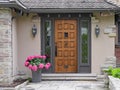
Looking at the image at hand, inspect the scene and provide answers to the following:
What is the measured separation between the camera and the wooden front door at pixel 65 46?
13.0 meters

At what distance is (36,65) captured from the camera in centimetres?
1161

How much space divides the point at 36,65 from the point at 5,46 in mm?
1584

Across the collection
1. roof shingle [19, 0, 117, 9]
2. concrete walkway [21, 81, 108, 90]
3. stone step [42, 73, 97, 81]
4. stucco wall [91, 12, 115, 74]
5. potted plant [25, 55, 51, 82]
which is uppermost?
roof shingle [19, 0, 117, 9]

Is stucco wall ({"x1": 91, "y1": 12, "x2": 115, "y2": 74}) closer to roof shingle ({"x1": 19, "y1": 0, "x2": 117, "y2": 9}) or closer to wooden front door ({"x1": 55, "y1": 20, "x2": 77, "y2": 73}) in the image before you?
roof shingle ({"x1": 19, "y1": 0, "x2": 117, "y2": 9})

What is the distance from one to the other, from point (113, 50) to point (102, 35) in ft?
2.47

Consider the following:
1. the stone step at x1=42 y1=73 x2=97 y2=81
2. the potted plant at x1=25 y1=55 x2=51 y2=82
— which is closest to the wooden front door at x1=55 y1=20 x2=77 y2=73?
the stone step at x1=42 y1=73 x2=97 y2=81

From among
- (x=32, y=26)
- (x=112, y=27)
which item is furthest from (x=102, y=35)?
(x=32, y=26)

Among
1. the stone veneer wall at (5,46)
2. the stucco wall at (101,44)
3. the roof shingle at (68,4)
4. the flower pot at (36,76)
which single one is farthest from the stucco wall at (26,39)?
the stucco wall at (101,44)

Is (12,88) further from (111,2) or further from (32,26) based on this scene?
(111,2)

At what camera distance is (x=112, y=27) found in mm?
12703

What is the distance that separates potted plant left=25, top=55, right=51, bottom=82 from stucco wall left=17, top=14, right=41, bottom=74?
3.28ft

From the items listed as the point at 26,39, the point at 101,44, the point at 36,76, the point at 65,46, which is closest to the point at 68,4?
the point at 65,46

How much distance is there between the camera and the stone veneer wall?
10.4 m

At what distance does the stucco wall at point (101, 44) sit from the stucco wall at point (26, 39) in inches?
90.0
